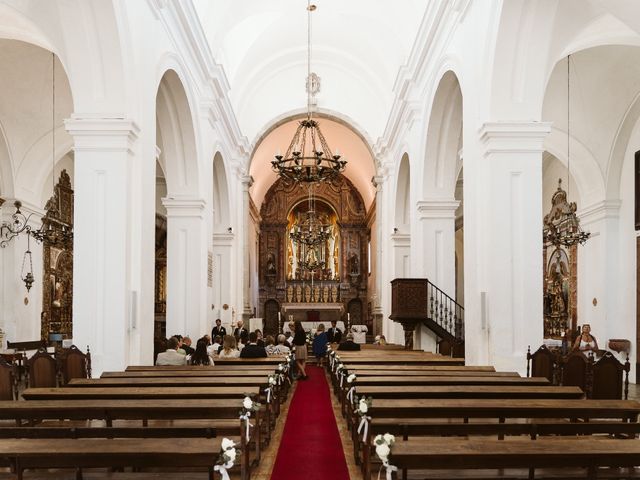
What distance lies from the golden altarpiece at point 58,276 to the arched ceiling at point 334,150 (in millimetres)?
8465

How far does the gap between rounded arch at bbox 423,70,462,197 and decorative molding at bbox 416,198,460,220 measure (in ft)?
0.60

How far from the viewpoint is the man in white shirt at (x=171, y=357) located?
10562 mm

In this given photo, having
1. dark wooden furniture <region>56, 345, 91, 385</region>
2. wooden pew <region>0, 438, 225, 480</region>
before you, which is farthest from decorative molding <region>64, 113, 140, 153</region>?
wooden pew <region>0, 438, 225, 480</region>

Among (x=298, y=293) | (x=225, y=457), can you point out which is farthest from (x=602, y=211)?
(x=298, y=293)

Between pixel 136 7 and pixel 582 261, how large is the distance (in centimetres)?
1144

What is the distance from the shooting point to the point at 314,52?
22.2 meters

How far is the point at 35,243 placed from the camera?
17.2 meters

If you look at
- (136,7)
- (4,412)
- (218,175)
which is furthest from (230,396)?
(218,175)

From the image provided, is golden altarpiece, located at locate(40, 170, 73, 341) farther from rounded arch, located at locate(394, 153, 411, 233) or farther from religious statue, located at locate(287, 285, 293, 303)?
religious statue, located at locate(287, 285, 293, 303)

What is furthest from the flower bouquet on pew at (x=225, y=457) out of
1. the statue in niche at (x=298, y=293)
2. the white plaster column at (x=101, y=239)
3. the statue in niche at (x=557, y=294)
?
the statue in niche at (x=298, y=293)

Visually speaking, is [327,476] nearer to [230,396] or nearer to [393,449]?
[230,396]

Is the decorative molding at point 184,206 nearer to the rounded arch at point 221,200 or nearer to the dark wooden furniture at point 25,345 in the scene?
the dark wooden furniture at point 25,345

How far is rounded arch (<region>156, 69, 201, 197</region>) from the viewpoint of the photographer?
1370 centimetres

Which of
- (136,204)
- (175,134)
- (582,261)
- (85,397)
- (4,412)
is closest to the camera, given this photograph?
(4,412)
